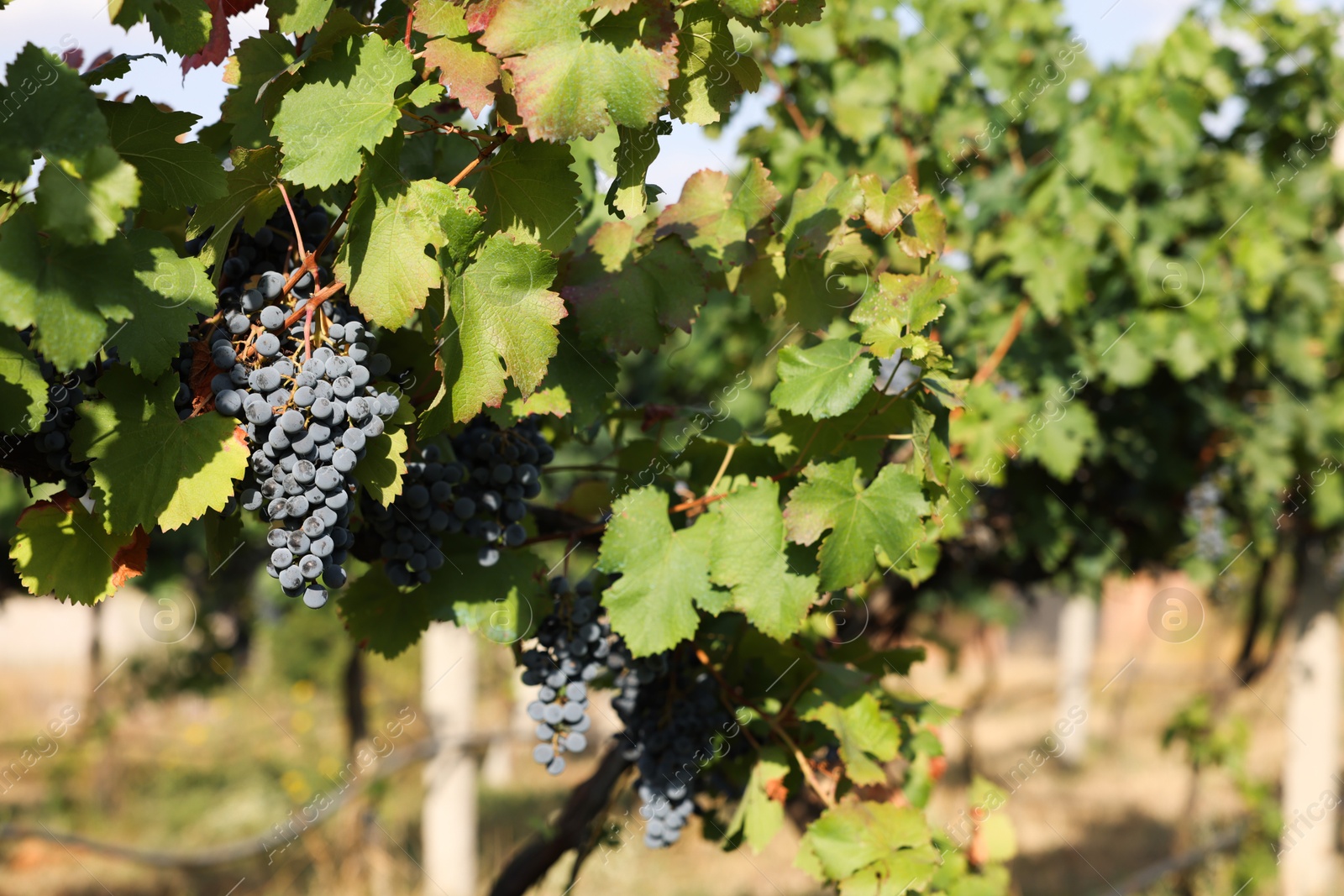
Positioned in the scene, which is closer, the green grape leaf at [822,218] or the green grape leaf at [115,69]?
the green grape leaf at [115,69]

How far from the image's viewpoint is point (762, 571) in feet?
5.10

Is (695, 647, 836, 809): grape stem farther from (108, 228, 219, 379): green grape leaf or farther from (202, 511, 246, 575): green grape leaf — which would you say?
(108, 228, 219, 379): green grape leaf

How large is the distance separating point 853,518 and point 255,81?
1.06 m

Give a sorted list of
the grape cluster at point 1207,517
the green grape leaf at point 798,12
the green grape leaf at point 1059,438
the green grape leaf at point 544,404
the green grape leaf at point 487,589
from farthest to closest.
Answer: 1. the grape cluster at point 1207,517
2. the green grape leaf at point 1059,438
3. the green grape leaf at point 487,589
4. the green grape leaf at point 544,404
5. the green grape leaf at point 798,12

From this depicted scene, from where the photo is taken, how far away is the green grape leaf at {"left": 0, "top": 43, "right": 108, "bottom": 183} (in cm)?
100

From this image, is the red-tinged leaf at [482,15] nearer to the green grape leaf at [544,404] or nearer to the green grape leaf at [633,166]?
the green grape leaf at [633,166]

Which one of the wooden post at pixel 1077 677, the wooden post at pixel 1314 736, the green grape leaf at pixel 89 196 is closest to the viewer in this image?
the green grape leaf at pixel 89 196

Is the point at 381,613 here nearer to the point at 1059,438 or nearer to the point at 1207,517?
the point at 1059,438

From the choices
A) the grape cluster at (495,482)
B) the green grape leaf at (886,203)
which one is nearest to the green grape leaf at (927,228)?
the green grape leaf at (886,203)

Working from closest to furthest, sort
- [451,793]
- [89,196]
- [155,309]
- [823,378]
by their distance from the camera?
[89,196], [155,309], [823,378], [451,793]

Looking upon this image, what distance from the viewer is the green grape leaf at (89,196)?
0.99m

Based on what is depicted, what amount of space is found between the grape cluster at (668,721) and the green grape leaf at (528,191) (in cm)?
86

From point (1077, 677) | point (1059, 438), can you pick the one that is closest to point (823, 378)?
point (1059, 438)

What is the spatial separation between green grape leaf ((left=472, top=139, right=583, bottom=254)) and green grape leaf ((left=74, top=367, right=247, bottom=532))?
17.9 inches
